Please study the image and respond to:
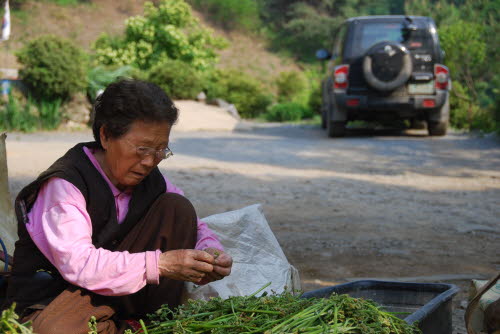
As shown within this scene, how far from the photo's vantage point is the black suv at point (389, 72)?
10906 mm

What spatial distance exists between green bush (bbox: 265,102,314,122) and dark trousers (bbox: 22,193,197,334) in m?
18.2

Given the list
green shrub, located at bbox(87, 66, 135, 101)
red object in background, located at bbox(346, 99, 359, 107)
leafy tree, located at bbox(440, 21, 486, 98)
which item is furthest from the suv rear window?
green shrub, located at bbox(87, 66, 135, 101)

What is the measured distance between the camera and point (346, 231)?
5.02 meters

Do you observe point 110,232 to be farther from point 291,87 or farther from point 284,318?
point 291,87

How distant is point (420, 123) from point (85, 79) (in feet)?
24.7

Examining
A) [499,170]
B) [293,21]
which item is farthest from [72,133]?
[293,21]

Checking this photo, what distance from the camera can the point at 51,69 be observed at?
14.3 m

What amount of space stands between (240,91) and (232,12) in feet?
72.6

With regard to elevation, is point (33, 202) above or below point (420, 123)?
above

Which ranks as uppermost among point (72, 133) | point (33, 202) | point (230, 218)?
point (33, 202)

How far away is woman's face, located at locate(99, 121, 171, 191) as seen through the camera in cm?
231

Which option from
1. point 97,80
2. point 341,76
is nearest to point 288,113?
point 97,80

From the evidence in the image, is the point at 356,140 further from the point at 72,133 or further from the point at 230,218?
the point at 230,218

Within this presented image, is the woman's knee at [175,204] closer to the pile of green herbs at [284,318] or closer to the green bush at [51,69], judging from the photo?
the pile of green herbs at [284,318]
